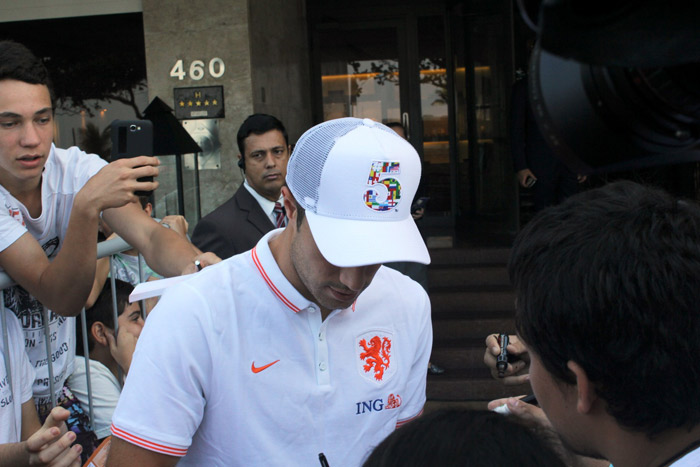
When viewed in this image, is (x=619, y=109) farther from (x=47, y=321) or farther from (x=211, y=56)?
(x=211, y=56)

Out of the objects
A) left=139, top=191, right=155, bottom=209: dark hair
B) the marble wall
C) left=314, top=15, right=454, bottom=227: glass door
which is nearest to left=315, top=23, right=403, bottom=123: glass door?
left=314, top=15, right=454, bottom=227: glass door

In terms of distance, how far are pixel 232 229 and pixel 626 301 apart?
3157 mm

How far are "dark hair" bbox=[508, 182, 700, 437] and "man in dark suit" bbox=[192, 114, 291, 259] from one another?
2919 millimetres

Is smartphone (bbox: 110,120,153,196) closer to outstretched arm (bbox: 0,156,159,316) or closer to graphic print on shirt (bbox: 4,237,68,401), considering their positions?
outstretched arm (bbox: 0,156,159,316)

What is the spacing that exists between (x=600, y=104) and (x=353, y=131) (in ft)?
2.41

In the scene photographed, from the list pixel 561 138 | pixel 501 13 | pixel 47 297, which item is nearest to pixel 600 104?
pixel 561 138

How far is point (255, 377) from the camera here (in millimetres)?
1789

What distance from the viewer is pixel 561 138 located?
1.14m

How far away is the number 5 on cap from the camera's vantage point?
1.75m

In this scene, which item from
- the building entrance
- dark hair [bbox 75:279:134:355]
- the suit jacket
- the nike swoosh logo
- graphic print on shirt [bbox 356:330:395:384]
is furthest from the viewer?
the building entrance

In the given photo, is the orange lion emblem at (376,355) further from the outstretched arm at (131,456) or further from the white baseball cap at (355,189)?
the outstretched arm at (131,456)

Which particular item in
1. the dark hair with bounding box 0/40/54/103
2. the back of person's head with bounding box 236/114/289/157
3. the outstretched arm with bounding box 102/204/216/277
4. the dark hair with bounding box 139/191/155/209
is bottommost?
the outstretched arm with bounding box 102/204/216/277

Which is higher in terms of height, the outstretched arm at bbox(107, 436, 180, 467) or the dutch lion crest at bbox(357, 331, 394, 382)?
the dutch lion crest at bbox(357, 331, 394, 382)

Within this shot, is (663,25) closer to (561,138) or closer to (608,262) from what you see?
(561,138)
